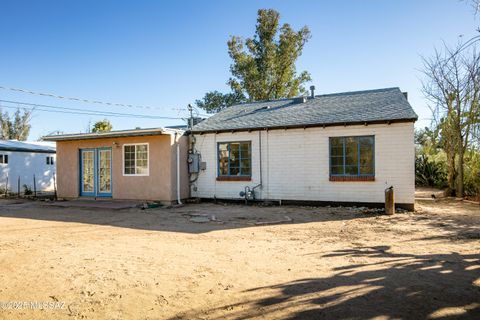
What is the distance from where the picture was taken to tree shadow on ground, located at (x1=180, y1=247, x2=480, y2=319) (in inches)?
134

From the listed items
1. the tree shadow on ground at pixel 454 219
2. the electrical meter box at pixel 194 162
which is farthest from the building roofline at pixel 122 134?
the tree shadow on ground at pixel 454 219

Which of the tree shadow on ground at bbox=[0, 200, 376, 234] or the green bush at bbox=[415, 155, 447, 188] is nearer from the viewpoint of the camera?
the tree shadow on ground at bbox=[0, 200, 376, 234]

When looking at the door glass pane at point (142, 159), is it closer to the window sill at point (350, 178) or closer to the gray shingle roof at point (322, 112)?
the gray shingle roof at point (322, 112)

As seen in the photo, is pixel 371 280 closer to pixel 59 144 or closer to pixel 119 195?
pixel 119 195

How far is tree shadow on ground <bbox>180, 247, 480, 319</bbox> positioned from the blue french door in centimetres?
1226

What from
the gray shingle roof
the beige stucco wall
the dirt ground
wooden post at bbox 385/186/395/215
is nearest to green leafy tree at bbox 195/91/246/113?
the gray shingle roof

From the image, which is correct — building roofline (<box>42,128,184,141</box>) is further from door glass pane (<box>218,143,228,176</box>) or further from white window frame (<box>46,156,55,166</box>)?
white window frame (<box>46,156,55,166</box>)

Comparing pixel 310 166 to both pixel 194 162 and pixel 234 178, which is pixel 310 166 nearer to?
pixel 234 178

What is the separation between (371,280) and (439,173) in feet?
57.8

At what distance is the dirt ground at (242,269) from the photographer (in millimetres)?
3562

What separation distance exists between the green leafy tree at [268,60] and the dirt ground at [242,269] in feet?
72.6

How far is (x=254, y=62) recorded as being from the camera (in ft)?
98.2

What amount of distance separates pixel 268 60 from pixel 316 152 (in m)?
19.3

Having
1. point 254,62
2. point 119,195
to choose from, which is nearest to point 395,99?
point 119,195
